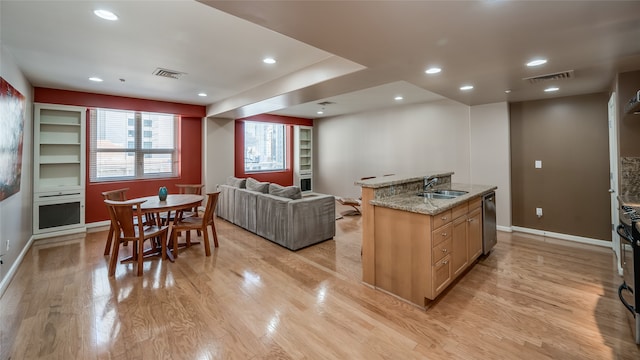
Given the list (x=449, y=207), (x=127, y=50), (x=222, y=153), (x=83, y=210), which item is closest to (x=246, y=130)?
(x=222, y=153)

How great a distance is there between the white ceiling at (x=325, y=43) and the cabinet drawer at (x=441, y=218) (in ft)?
4.76

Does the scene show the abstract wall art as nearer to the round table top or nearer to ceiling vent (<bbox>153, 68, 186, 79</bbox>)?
the round table top

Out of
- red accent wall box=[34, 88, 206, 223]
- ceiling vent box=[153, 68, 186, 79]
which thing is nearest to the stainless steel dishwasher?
ceiling vent box=[153, 68, 186, 79]

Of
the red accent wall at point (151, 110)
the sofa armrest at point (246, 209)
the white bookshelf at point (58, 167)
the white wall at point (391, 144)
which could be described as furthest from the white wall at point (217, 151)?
the white wall at point (391, 144)

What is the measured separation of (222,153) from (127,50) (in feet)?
11.8

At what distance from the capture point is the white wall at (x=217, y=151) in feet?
20.8

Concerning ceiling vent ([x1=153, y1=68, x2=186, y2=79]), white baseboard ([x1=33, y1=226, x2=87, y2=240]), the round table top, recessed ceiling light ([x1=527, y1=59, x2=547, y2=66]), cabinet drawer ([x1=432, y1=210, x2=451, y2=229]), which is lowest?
white baseboard ([x1=33, y1=226, x2=87, y2=240])

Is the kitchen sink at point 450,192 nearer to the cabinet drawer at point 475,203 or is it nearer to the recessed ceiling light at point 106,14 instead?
the cabinet drawer at point 475,203

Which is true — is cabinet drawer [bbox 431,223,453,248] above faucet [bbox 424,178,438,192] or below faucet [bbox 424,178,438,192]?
below

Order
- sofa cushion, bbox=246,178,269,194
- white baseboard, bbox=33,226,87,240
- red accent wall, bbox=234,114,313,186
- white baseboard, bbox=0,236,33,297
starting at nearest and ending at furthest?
white baseboard, bbox=0,236,33,297 → white baseboard, bbox=33,226,87,240 → sofa cushion, bbox=246,178,269,194 → red accent wall, bbox=234,114,313,186

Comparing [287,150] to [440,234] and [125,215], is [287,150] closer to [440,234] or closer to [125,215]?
[125,215]

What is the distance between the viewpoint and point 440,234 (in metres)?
2.49

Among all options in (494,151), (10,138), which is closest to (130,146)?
(10,138)

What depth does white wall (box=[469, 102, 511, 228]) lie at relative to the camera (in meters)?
4.72
